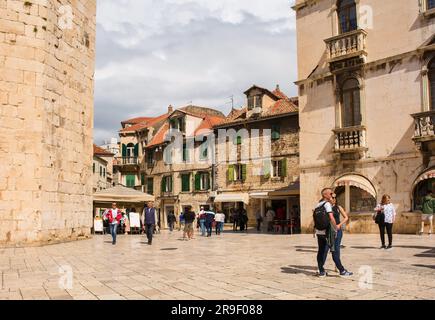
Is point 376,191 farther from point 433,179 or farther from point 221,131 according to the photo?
point 221,131

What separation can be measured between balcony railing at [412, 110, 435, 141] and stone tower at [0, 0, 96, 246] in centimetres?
1315

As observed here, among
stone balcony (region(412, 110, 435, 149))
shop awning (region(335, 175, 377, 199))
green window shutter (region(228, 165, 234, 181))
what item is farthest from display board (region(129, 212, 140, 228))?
stone balcony (region(412, 110, 435, 149))

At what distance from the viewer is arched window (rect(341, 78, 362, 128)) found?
67.3 ft

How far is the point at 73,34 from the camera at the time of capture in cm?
1775

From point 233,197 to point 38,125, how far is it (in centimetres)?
2170

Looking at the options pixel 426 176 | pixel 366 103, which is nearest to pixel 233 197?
pixel 366 103

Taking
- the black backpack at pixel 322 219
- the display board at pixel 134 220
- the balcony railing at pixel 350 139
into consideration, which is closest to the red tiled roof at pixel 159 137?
the display board at pixel 134 220

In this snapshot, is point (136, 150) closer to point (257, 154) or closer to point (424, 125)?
point (257, 154)

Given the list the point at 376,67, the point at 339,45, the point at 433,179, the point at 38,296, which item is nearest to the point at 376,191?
the point at 433,179

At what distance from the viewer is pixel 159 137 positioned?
45625 mm

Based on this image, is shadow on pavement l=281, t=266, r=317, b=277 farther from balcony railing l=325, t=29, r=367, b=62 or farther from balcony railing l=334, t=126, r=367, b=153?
balcony railing l=325, t=29, r=367, b=62

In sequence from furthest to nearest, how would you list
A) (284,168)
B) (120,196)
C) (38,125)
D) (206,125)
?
(206,125) → (284,168) → (120,196) → (38,125)
